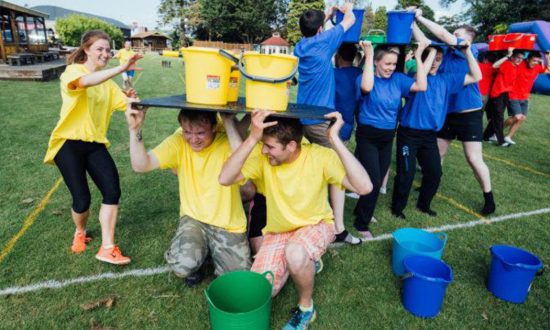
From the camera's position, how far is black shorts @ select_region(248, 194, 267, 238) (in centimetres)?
343

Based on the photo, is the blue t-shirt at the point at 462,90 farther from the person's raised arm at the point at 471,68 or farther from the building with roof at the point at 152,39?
the building with roof at the point at 152,39

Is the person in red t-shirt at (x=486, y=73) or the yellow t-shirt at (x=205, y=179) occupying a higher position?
the person in red t-shirt at (x=486, y=73)

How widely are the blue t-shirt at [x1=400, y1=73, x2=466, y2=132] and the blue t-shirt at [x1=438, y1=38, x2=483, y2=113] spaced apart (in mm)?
82

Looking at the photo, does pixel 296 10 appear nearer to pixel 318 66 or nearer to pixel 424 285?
pixel 318 66

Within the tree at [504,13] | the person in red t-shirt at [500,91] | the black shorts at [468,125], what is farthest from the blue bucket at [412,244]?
the tree at [504,13]

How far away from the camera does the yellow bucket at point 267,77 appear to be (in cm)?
216

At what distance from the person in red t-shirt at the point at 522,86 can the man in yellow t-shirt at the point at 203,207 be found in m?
7.88

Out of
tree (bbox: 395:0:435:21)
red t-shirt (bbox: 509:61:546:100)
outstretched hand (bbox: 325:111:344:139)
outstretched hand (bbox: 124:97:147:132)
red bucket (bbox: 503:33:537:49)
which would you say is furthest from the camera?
tree (bbox: 395:0:435:21)

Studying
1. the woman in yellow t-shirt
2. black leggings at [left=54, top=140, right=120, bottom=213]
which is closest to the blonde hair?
the woman in yellow t-shirt

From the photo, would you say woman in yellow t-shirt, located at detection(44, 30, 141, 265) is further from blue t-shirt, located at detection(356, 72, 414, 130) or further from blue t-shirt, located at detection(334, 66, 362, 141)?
blue t-shirt, located at detection(356, 72, 414, 130)

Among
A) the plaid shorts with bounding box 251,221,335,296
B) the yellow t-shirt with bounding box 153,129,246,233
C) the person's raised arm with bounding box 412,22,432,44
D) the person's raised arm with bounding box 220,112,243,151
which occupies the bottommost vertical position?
the plaid shorts with bounding box 251,221,335,296

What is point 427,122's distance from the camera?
404 centimetres

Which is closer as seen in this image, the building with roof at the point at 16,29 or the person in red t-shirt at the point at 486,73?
the person in red t-shirt at the point at 486,73

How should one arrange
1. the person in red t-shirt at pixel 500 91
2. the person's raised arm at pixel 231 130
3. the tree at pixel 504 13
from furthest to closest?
1. the tree at pixel 504 13
2. the person in red t-shirt at pixel 500 91
3. the person's raised arm at pixel 231 130
